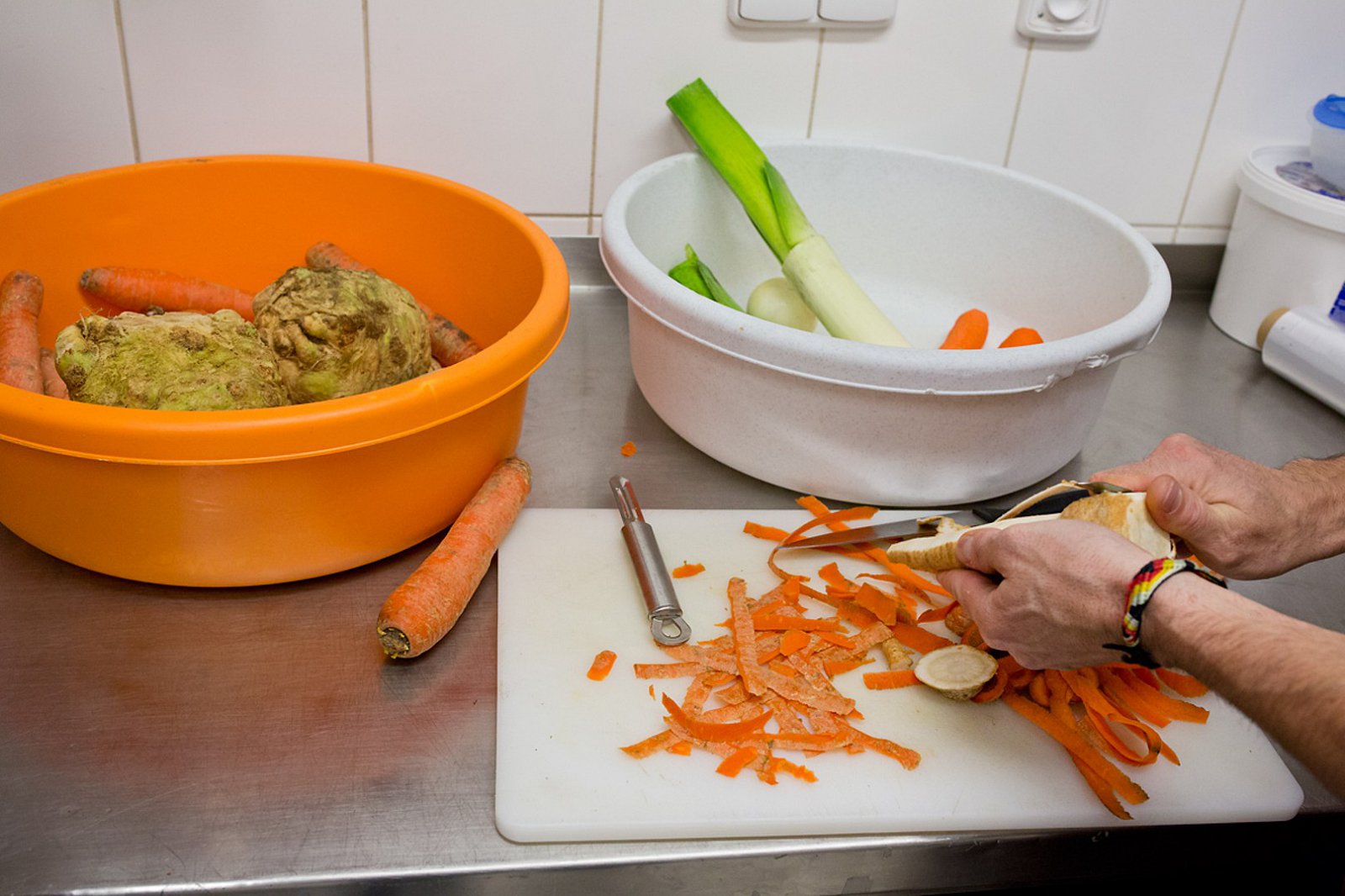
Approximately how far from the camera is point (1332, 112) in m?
1.18

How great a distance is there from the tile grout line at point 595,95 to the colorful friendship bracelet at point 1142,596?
2.60 ft

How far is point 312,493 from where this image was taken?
73cm

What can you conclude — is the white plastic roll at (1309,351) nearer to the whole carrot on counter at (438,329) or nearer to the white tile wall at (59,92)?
the whole carrot on counter at (438,329)

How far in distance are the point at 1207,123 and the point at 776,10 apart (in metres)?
0.58

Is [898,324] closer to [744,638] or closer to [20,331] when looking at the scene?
[744,638]

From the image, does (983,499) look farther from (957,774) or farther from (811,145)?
(811,145)

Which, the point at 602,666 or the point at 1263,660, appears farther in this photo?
the point at 602,666

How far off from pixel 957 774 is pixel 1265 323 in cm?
85

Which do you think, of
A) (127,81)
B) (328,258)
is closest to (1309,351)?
(328,258)

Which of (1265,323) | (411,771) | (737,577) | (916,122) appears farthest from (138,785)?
(1265,323)

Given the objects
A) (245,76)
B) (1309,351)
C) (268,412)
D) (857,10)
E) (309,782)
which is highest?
(857,10)

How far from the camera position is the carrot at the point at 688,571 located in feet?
2.82

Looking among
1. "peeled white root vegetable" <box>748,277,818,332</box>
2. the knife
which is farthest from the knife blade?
"peeled white root vegetable" <box>748,277,818,332</box>

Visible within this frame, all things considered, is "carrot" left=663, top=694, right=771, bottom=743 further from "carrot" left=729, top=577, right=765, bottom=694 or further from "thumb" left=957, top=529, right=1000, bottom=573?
"thumb" left=957, top=529, right=1000, bottom=573
